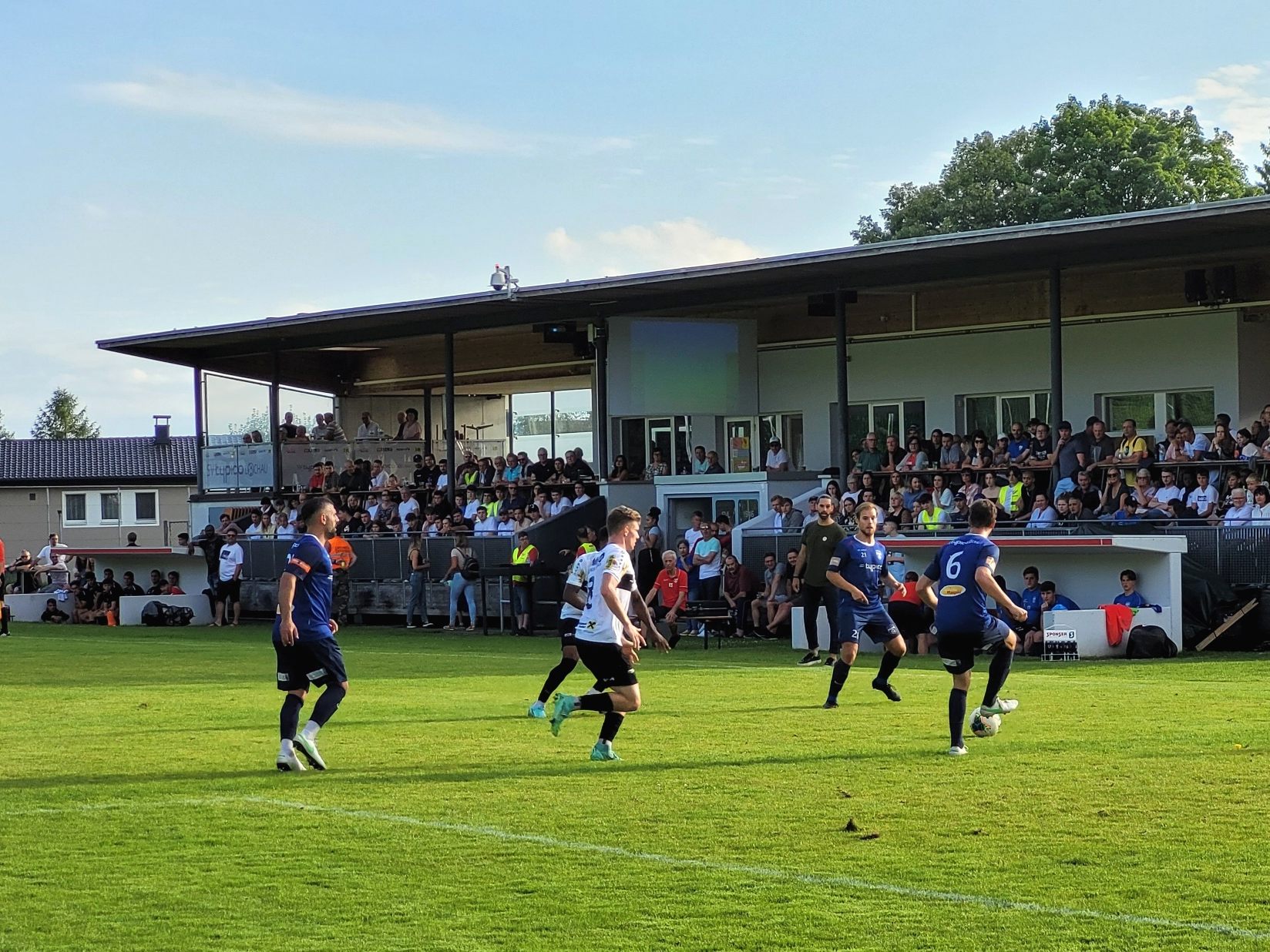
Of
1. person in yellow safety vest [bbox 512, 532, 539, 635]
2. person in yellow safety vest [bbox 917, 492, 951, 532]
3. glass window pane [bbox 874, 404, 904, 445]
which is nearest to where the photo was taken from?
person in yellow safety vest [bbox 917, 492, 951, 532]

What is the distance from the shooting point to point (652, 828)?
9000 millimetres

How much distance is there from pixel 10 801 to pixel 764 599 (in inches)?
703

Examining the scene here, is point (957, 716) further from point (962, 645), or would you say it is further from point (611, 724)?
point (611, 724)

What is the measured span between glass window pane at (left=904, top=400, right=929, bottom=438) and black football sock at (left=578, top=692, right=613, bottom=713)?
24578 millimetres

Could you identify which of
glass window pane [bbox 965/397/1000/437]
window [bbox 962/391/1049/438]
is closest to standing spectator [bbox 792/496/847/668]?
window [bbox 962/391/1049/438]

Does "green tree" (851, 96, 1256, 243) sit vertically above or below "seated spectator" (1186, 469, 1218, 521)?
above

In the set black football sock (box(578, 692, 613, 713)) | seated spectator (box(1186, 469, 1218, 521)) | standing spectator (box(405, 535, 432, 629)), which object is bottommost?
standing spectator (box(405, 535, 432, 629))

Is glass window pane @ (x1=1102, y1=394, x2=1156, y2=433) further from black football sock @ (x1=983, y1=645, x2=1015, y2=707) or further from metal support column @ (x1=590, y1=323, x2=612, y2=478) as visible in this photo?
black football sock @ (x1=983, y1=645, x2=1015, y2=707)

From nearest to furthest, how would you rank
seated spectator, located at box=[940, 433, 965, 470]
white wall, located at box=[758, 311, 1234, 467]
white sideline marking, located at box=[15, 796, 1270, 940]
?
white sideline marking, located at box=[15, 796, 1270, 940] < seated spectator, located at box=[940, 433, 965, 470] < white wall, located at box=[758, 311, 1234, 467]

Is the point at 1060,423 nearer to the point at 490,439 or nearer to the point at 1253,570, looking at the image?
the point at 1253,570

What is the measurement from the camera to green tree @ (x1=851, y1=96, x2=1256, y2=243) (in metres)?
64.7

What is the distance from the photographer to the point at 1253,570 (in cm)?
2311

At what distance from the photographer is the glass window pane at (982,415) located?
34594 mm

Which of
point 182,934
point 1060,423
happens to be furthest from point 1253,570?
point 182,934
